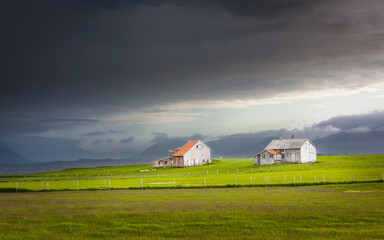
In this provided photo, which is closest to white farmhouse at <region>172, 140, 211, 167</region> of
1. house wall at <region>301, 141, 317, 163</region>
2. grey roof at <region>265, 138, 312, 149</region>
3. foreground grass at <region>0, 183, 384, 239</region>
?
grey roof at <region>265, 138, 312, 149</region>

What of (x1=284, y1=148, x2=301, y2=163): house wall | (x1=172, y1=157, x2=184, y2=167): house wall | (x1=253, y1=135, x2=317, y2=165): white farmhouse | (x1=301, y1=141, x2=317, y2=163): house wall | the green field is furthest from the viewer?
(x1=172, y1=157, x2=184, y2=167): house wall

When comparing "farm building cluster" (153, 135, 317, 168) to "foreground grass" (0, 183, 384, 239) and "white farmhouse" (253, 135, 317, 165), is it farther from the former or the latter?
"foreground grass" (0, 183, 384, 239)

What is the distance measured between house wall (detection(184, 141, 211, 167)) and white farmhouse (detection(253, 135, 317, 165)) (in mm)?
23194

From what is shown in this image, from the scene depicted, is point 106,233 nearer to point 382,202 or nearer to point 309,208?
point 309,208

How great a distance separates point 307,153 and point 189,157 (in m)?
37.0

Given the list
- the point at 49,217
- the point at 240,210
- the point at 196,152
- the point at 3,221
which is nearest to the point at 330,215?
the point at 240,210

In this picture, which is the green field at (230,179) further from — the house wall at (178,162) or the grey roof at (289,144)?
the house wall at (178,162)

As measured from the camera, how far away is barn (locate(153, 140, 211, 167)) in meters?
125

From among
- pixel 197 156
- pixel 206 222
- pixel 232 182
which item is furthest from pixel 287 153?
pixel 206 222

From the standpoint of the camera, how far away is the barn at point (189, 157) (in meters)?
125

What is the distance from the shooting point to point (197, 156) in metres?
129

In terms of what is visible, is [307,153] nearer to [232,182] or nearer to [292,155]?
[292,155]

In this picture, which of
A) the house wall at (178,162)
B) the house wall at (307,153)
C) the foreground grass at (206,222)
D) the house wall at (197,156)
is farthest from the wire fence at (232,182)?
the house wall at (197,156)

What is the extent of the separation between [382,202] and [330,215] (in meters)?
8.38
